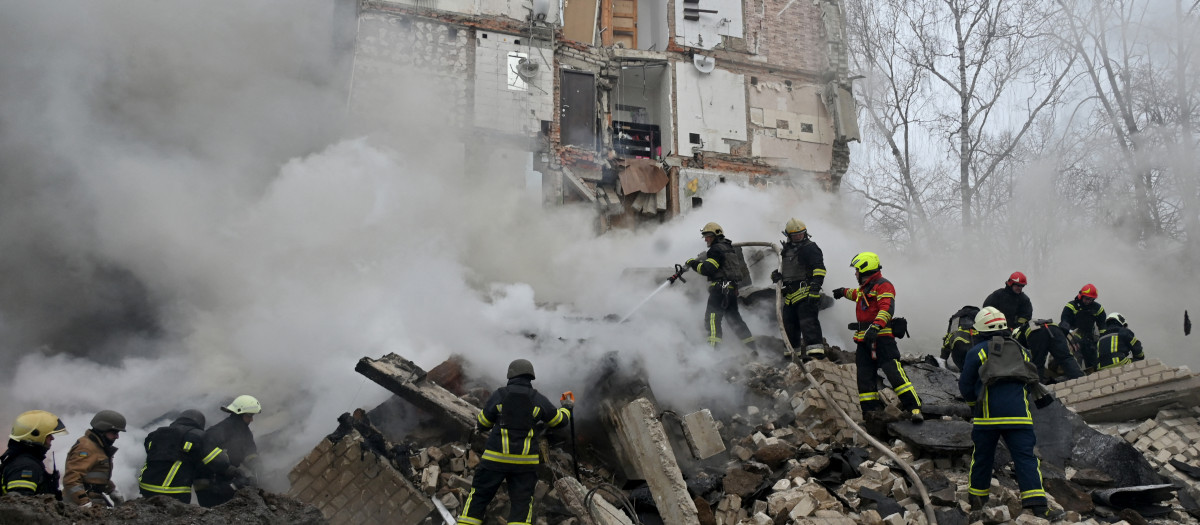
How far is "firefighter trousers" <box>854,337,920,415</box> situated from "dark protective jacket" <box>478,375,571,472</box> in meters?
2.98

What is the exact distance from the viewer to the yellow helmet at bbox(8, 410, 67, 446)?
458cm

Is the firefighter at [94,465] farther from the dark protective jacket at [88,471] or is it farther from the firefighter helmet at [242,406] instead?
the firefighter helmet at [242,406]

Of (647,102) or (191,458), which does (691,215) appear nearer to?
(647,102)

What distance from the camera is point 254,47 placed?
13.0m

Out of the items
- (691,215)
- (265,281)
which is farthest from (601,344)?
(691,215)

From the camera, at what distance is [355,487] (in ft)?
18.2

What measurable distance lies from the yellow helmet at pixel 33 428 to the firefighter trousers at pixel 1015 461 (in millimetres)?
6089

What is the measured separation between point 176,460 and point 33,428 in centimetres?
86

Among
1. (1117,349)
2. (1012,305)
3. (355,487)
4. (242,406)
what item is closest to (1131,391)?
(1012,305)

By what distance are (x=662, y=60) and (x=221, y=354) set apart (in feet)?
35.6

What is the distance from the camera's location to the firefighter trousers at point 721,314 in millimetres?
8250

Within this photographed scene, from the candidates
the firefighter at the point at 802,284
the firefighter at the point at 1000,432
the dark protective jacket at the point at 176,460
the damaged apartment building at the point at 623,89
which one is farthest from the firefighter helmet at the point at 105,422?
the damaged apartment building at the point at 623,89

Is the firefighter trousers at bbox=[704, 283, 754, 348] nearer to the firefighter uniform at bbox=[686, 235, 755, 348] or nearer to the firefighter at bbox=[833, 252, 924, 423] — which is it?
the firefighter uniform at bbox=[686, 235, 755, 348]

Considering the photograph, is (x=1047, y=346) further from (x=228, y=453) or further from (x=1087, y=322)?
(x=228, y=453)
